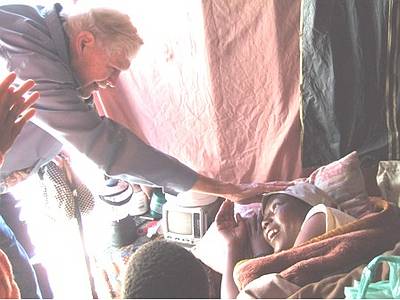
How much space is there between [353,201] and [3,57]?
1.18m

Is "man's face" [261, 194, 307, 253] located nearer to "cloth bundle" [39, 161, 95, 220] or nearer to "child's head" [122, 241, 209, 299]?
"cloth bundle" [39, 161, 95, 220]

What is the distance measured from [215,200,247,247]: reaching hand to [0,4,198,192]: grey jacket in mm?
179

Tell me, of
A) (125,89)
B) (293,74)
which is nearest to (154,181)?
(293,74)

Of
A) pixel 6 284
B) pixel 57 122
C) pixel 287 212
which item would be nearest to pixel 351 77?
pixel 287 212

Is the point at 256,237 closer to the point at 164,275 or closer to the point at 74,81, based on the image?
the point at 74,81

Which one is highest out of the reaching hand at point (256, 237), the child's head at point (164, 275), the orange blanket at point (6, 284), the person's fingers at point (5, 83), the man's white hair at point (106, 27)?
the man's white hair at point (106, 27)

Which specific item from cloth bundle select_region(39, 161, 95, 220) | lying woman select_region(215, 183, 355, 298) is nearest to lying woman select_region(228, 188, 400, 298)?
lying woman select_region(215, 183, 355, 298)

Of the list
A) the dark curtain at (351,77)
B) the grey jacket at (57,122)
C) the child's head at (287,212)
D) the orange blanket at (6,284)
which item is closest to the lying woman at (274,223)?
the child's head at (287,212)

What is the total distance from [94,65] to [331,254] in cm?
83

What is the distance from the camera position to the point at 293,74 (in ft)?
6.88

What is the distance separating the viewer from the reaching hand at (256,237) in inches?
66.5

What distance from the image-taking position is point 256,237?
Answer: 172cm

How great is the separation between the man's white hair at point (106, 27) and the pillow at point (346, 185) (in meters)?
0.84

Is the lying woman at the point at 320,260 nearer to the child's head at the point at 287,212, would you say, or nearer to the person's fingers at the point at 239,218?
the child's head at the point at 287,212
